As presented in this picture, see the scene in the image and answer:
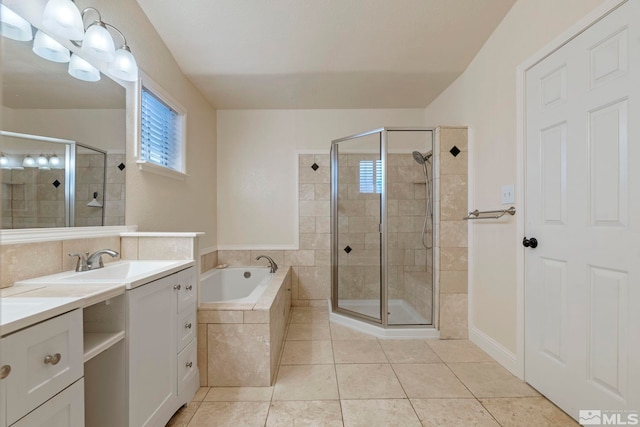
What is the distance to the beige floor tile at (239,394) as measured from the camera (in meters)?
1.54

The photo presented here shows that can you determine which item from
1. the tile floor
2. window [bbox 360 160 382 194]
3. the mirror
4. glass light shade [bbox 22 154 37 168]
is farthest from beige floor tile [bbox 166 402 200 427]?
window [bbox 360 160 382 194]

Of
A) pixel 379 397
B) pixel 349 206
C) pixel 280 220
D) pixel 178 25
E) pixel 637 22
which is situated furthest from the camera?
pixel 280 220

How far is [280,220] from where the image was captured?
3.21m

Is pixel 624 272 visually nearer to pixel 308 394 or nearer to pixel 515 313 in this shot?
pixel 515 313

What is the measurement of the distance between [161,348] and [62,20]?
5.40 ft

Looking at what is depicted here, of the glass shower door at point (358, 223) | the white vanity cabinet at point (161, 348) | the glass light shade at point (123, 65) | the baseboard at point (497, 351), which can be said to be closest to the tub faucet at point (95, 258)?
the white vanity cabinet at point (161, 348)

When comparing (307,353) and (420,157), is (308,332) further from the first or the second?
(420,157)

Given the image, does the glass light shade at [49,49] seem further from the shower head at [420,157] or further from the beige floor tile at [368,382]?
the shower head at [420,157]

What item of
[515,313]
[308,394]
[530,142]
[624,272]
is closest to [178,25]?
[530,142]

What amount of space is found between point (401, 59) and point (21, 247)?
110 inches

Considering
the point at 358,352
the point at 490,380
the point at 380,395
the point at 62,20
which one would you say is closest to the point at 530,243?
the point at 490,380

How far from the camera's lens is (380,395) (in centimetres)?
156

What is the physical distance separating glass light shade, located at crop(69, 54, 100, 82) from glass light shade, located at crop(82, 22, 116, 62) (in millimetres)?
51

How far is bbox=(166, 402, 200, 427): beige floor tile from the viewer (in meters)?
1.37
